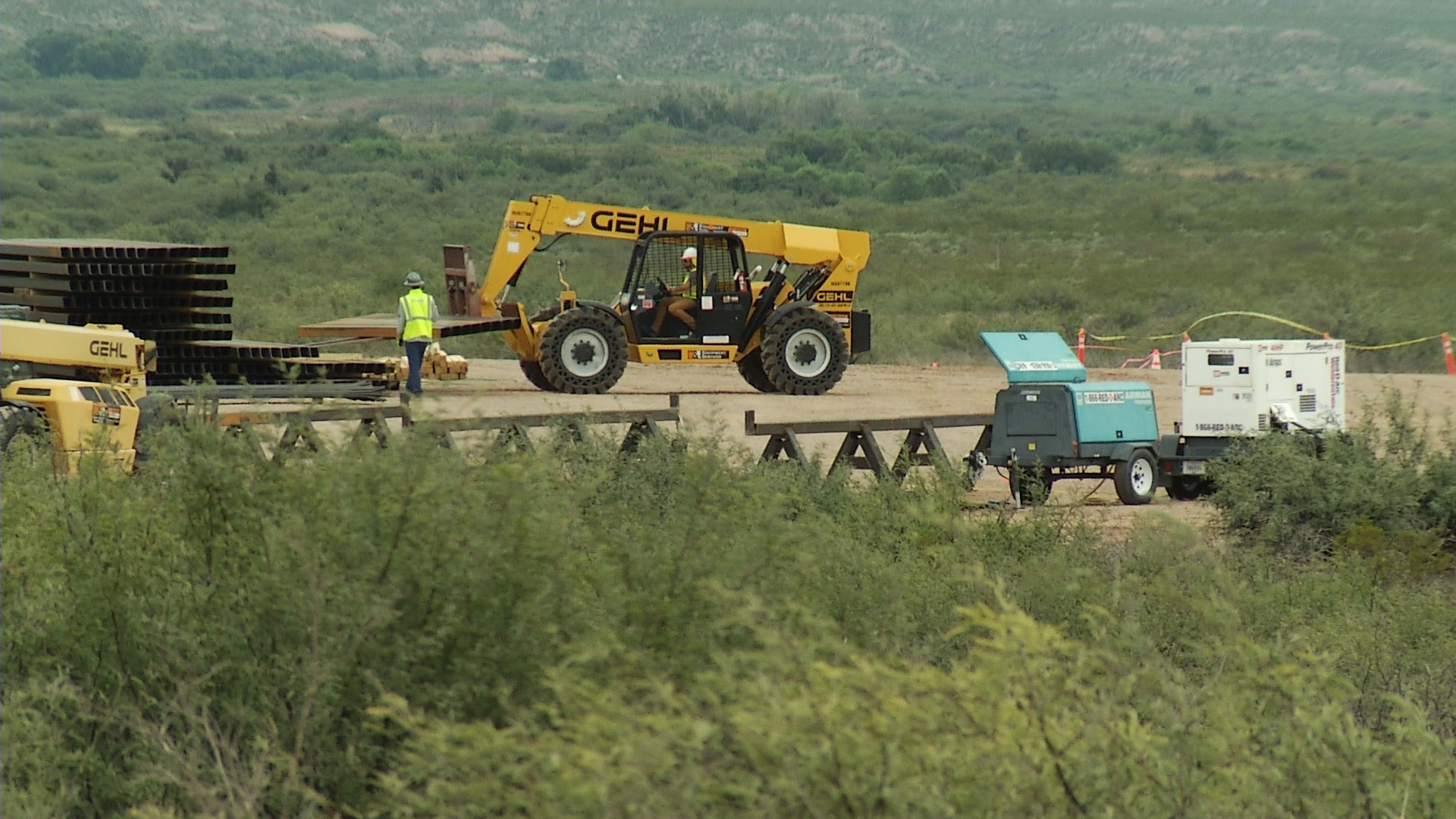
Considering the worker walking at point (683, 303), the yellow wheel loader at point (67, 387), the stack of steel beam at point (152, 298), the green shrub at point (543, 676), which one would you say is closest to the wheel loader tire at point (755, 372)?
the worker walking at point (683, 303)

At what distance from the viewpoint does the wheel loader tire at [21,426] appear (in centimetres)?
1358

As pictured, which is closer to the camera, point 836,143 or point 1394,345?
point 1394,345

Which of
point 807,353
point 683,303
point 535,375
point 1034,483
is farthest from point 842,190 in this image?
point 1034,483

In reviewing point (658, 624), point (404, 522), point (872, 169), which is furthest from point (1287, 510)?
point (872, 169)

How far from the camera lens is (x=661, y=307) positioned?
79.2 feet

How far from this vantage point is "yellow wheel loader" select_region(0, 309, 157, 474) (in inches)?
550

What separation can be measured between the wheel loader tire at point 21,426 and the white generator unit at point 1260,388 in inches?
396

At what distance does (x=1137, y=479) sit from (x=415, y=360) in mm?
7840

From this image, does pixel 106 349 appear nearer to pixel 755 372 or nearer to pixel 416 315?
pixel 416 315

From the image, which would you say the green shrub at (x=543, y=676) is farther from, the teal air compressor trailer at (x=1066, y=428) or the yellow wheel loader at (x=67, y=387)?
the teal air compressor trailer at (x=1066, y=428)

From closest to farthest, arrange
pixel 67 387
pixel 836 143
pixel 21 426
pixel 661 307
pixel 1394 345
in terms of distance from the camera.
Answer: pixel 21 426
pixel 67 387
pixel 661 307
pixel 1394 345
pixel 836 143

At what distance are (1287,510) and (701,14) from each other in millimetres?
149663

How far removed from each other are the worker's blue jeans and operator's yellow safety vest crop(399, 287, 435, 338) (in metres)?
0.09

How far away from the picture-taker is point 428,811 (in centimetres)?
725
